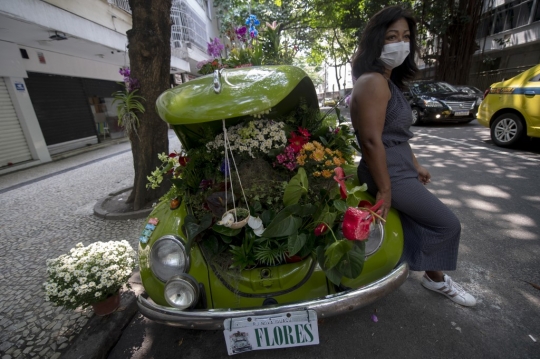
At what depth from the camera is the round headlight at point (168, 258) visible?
1.63 meters

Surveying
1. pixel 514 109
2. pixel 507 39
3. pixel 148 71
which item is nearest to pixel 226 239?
pixel 148 71

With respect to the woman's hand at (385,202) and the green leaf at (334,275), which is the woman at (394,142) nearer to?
the woman's hand at (385,202)

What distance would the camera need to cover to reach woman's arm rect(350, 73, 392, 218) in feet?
5.27

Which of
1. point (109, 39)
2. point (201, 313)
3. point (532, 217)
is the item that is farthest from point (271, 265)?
point (109, 39)

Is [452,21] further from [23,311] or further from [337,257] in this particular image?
[23,311]

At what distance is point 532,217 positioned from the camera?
3086 millimetres

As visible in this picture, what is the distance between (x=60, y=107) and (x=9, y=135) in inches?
96.6

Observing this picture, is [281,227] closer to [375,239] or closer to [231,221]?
[231,221]

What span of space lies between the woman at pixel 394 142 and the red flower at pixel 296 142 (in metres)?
0.36

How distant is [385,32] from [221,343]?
2297 millimetres

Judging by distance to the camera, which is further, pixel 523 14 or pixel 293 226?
pixel 523 14

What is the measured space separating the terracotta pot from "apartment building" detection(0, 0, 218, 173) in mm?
6412

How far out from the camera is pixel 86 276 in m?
1.97

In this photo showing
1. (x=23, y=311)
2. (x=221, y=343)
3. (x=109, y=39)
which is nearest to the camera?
(x=221, y=343)
